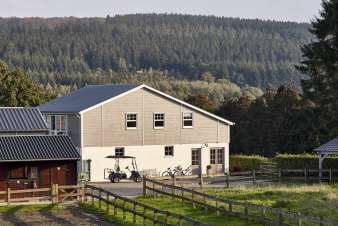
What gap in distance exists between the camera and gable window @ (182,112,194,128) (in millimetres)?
58906

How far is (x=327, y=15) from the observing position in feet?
214

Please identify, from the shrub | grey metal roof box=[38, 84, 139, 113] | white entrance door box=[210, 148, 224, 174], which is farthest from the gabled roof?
the shrub

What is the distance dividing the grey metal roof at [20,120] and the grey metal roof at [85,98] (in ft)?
34.0

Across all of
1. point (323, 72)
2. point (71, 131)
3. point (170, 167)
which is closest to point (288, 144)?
point (323, 72)

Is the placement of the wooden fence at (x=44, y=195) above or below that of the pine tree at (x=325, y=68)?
below

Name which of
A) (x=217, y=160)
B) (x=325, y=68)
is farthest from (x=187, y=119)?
(x=325, y=68)

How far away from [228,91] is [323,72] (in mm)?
123146

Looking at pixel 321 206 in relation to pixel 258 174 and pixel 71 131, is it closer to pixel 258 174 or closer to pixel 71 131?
pixel 258 174

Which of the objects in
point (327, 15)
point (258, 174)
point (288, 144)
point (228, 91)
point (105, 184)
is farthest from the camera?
point (228, 91)

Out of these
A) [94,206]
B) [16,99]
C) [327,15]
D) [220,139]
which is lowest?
[94,206]

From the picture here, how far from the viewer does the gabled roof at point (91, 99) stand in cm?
5538

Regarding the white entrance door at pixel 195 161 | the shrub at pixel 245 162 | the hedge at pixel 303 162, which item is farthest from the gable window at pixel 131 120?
the hedge at pixel 303 162

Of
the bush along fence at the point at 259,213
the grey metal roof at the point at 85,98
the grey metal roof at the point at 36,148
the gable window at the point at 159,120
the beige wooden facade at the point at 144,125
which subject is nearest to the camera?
the bush along fence at the point at 259,213

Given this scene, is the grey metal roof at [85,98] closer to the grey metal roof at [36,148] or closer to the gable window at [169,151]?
the gable window at [169,151]
